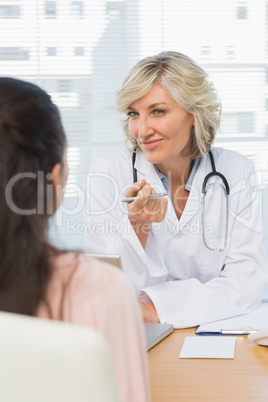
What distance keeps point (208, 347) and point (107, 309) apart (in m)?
0.66

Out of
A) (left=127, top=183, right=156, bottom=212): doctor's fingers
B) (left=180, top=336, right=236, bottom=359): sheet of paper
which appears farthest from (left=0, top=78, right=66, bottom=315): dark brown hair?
(left=127, top=183, right=156, bottom=212): doctor's fingers

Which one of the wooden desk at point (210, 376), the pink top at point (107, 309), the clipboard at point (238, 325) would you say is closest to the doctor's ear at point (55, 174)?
the pink top at point (107, 309)

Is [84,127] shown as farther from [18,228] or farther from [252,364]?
[18,228]

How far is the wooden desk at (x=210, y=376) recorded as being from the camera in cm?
104

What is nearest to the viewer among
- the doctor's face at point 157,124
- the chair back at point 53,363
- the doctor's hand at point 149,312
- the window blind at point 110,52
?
the chair back at point 53,363

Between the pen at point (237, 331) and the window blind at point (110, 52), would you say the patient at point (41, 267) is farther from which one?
the window blind at point (110, 52)

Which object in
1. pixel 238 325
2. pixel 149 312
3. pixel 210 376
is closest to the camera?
pixel 210 376

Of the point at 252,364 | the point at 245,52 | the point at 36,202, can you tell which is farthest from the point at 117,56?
the point at 36,202

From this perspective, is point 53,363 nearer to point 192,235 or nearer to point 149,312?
point 149,312

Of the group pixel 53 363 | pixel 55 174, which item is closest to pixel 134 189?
pixel 55 174

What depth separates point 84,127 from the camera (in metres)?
3.01

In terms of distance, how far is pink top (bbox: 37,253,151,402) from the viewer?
0.69 metres

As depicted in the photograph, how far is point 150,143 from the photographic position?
1.92 metres

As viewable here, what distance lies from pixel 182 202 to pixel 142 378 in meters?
1.31
